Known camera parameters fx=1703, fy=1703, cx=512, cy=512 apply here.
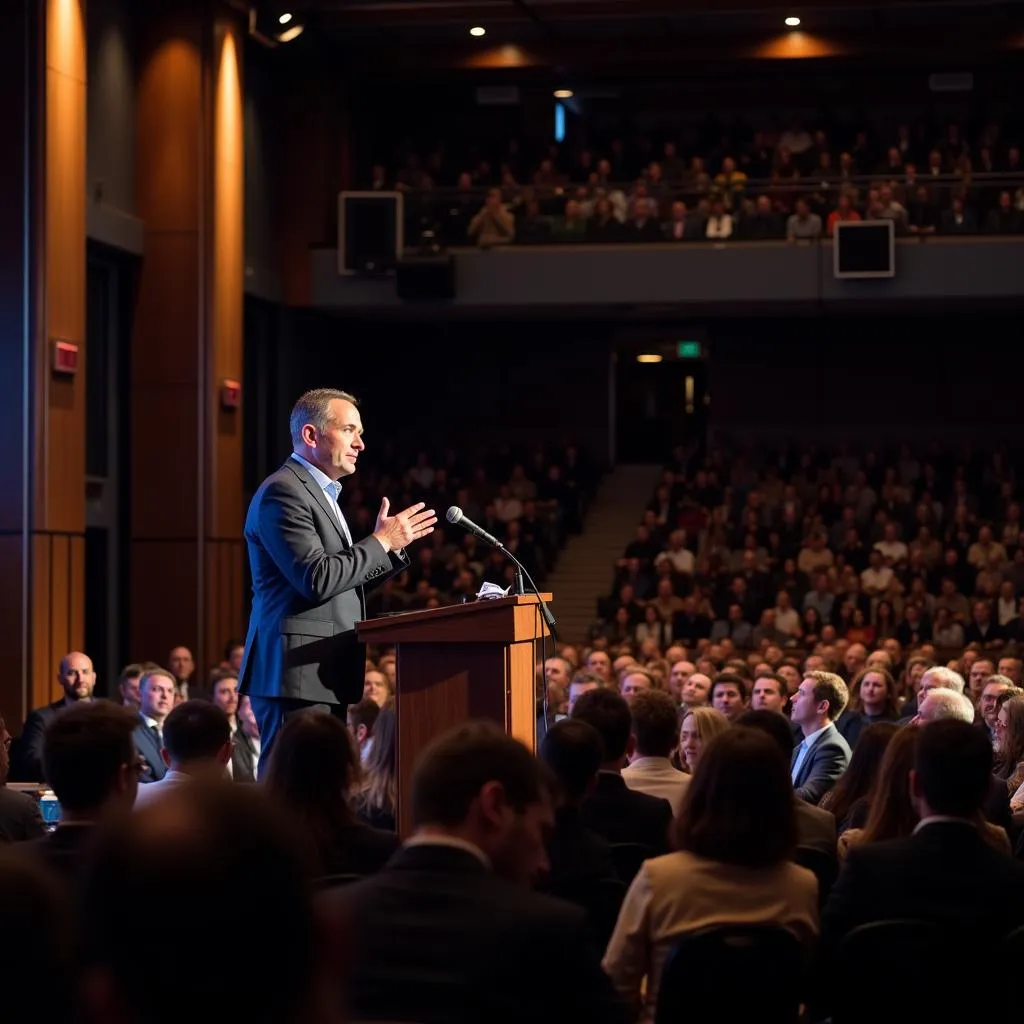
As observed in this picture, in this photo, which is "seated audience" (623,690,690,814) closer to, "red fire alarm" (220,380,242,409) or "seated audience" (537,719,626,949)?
"seated audience" (537,719,626,949)

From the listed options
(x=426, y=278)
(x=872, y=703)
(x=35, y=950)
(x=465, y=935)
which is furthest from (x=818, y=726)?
(x=426, y=278)

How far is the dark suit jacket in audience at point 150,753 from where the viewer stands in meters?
7.72

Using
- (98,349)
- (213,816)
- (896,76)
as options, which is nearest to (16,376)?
(98,349)

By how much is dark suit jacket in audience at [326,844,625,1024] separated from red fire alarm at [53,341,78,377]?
1087 cm

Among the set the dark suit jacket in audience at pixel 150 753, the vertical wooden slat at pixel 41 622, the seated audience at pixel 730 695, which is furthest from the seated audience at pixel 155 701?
the vertical wooden slat at pixel 41 622

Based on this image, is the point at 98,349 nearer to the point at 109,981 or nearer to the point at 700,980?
the point at 700,980

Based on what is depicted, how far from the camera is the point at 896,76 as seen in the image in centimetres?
2188

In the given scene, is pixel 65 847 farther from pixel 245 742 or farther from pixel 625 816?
pixel 245 742

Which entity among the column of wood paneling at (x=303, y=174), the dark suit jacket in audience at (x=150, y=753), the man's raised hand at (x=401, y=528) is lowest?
the dark suit jacket in audience at (x=150, y=753)

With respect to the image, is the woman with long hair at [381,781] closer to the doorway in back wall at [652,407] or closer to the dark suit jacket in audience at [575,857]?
the dark suit jacket in audience at [575,857]

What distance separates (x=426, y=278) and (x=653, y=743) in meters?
13.3

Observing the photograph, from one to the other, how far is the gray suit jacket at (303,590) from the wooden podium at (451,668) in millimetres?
179

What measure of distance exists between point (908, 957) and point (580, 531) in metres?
16.8

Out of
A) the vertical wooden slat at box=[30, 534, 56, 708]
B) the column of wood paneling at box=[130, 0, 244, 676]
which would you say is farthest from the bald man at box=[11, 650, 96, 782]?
the column of wood paneling at box=[130, 0, 244, 676]
